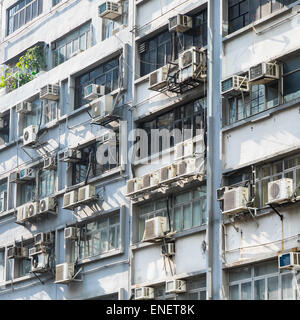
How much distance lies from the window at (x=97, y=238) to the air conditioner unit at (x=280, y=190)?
18.8 ft

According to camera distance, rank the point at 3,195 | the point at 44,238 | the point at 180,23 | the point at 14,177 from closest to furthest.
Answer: the point at 180,23
the point at 44,238
the point at 14,177
the point at 3,195

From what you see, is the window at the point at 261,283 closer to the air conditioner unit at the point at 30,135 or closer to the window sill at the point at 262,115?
the window sill at the point at 262,115

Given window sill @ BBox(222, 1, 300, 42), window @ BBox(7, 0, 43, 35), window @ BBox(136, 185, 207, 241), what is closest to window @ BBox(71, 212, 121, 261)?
window @ BBox(136, 185, 207, 241)

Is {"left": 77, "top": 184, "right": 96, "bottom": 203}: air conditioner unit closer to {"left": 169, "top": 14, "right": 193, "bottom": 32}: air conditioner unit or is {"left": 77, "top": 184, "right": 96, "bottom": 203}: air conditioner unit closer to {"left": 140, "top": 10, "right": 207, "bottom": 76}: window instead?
{"left": 140, "top": 10, "right": 207, "bottom": 76}: window

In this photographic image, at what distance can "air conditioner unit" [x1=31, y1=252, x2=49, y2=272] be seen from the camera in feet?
80.2

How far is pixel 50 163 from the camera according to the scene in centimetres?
2531

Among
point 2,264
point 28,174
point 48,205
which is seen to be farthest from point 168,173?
point 2,264

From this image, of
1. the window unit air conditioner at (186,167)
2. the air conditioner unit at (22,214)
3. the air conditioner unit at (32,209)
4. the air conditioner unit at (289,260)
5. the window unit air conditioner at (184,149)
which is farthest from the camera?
the air conditioner unit at (22,214)

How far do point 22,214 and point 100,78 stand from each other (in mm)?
4397

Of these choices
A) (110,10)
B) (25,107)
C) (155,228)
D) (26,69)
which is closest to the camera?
(155,228)

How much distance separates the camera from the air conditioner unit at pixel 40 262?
24438 mm

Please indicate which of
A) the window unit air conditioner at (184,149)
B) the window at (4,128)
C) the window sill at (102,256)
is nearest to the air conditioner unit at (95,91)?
the window unit air conditioner at (184,149)

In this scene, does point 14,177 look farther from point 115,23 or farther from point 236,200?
point 236,200
